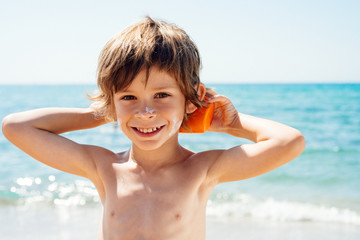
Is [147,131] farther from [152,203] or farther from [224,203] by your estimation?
[224,203]

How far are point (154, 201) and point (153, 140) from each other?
303mm

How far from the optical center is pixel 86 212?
5.34m

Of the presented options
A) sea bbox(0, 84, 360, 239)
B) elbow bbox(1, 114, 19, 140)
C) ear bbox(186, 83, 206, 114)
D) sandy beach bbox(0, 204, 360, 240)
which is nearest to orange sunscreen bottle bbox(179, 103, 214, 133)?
ear bbox(186, 83, 206, 114)

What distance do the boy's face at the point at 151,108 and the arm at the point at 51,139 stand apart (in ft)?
1.01

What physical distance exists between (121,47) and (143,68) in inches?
6.9

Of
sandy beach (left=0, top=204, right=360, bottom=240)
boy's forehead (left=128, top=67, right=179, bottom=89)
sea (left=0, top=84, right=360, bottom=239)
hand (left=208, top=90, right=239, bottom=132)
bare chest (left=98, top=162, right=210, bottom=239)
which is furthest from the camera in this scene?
sea (left=0, top=84, right=360, bottom=239)

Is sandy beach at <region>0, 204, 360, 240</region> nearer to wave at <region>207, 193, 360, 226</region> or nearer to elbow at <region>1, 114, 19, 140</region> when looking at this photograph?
wave at <region>207, 193, 360, 226</region>

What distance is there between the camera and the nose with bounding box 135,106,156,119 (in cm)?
181

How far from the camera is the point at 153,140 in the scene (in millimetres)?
1907

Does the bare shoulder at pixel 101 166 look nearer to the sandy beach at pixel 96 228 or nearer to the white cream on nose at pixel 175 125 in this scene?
the white cream on nose at pixel 175 125

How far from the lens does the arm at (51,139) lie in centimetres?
202

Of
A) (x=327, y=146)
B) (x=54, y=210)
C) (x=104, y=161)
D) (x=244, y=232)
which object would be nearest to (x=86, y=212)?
(x=54, y=210)

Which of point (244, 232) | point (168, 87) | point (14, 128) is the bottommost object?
point (244, 232)

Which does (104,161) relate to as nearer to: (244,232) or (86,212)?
(244,232)
